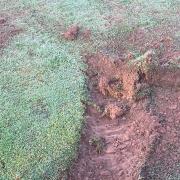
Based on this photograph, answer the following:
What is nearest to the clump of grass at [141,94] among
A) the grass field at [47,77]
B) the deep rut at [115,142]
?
the deep rut at [115,142]

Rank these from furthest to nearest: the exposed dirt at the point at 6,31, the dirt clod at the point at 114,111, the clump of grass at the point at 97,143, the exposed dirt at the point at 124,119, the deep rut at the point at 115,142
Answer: the exposed dirt at the point at 6,31 → the dirt clod at the point at 114,111 → the clump of grass at the point at 97,143 → the exposed dirt at the point at 124,119 → the deep rut at the point at 115,142

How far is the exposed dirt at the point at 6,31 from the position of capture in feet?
54.5

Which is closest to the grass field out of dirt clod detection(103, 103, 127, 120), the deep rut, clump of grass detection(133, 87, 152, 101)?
the deep rut

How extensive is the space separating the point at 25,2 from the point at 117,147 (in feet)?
30.5

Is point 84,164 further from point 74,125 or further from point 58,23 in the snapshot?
point 58,23

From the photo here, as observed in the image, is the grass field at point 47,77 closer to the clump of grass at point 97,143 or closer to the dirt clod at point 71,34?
the dirt clod at point 71,34

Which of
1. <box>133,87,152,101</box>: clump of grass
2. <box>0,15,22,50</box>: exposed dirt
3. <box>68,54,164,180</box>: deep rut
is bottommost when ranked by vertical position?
<box>68,54,164,180</box>: deep rut

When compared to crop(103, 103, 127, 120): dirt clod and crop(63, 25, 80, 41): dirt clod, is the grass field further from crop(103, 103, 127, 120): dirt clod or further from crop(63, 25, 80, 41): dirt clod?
crop(103, 103, 127, 120): dirt clod

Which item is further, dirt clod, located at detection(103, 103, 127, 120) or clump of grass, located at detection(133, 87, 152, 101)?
clump of grass, located at detection(133, 87, 152, 101)

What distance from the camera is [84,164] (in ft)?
39.0

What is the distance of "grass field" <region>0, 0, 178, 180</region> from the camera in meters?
11.8

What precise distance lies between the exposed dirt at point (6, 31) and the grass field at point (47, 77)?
0.90 feet

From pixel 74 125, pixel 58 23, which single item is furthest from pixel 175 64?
pixel 58 23

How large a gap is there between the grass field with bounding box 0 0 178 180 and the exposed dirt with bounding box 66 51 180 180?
47 cm
